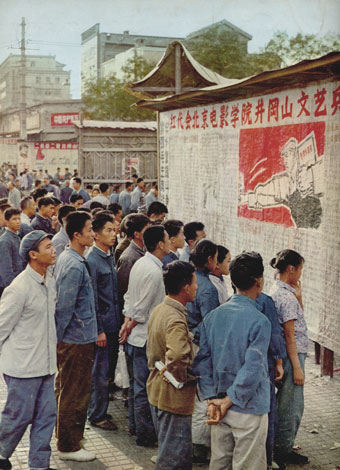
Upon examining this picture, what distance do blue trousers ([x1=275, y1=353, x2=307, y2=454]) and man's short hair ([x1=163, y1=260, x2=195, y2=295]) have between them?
1160 mm

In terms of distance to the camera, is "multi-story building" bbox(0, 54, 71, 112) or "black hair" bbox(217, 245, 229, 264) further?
"multi-story building" bbox(0, 54, 71, 112)

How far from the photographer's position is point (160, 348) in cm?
378

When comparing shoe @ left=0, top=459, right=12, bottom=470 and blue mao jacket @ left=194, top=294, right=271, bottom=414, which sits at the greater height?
blue mao jacket @ left=194, top=294, right=271, bottom=414

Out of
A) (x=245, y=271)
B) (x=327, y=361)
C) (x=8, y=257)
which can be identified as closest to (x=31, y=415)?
(x=245, y=271)

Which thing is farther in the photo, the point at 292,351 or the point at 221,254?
the point at 221,254

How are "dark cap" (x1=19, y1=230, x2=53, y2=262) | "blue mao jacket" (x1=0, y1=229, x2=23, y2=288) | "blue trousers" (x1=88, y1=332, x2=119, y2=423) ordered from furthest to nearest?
"blue mao jacket" (x1=0, y1=229, x2=23, y2=288), "blue trousers" (x1=88, y1=332, x2=119, y2=423), "dark cap" (x1=19, y1=230, x2=53, y2=262)

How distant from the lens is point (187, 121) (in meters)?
8.38

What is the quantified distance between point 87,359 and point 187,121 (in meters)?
4.76

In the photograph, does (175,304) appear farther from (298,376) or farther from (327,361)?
(327,361)

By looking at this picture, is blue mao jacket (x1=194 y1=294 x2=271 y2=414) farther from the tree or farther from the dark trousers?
the tree

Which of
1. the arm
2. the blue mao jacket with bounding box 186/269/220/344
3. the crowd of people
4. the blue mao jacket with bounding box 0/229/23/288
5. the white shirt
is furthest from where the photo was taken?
the blue mao jacket with bounding box 0/229/23/288

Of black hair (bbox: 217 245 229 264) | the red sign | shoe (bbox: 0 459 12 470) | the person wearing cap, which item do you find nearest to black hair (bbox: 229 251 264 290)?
black hair (bbox: 217 245 229 264)

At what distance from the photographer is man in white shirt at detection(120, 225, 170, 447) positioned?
4.59 metres

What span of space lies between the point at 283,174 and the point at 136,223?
5.41ft
